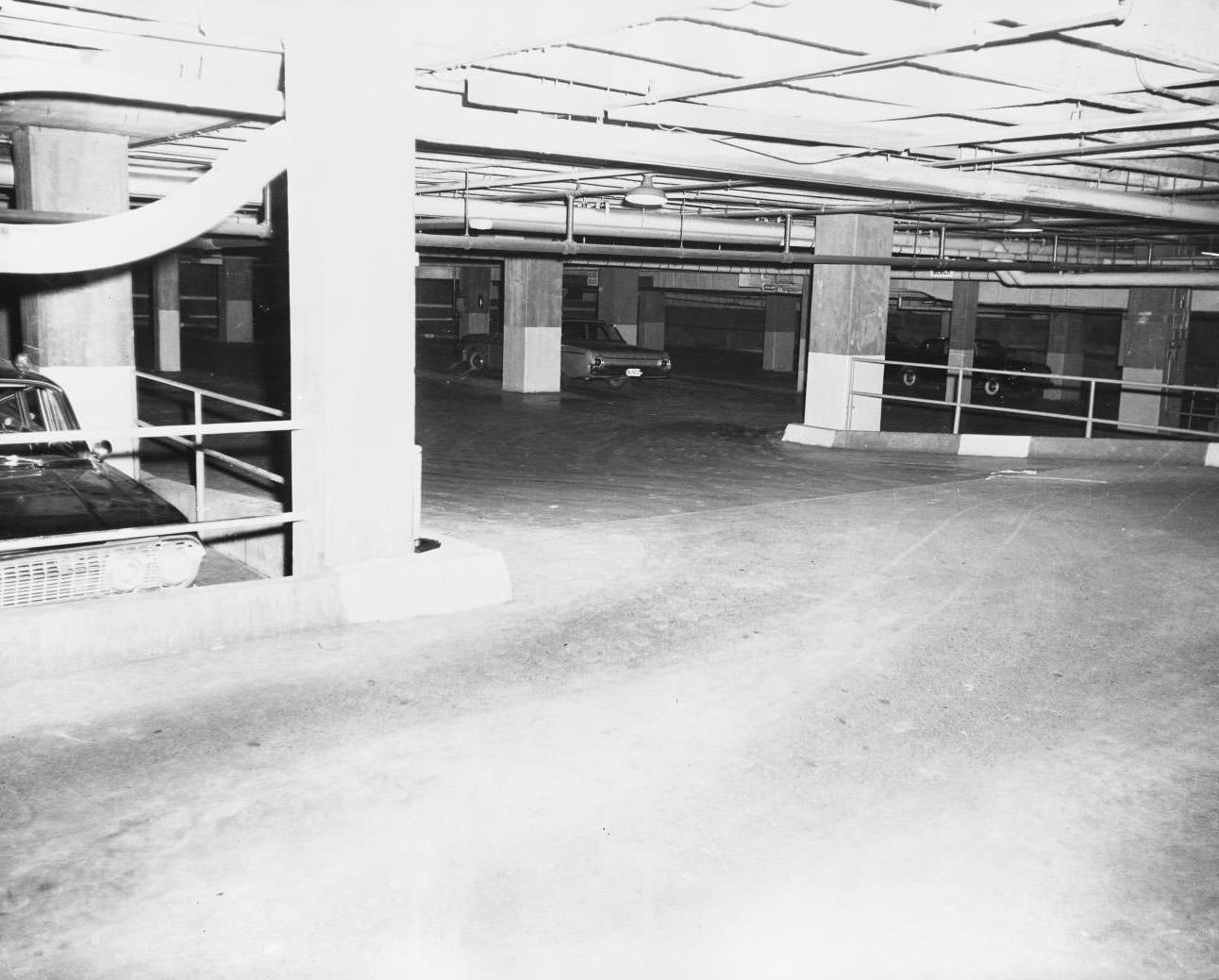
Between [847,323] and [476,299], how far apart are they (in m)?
18.6

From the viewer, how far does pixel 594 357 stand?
23250mm

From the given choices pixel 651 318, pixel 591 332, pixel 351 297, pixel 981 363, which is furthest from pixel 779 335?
pixel 351 297

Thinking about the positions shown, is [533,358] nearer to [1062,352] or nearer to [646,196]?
[646,196]

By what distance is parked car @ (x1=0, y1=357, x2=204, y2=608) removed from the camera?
18.5 ft

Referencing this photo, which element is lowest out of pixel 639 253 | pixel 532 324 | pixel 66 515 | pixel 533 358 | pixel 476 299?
pixel 66 515

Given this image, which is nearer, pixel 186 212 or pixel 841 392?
pixel 186 212

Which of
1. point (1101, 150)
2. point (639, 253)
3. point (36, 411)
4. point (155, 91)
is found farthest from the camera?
point (639, 253)

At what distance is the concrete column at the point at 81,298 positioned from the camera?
31.6ft

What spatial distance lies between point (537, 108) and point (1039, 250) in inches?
603

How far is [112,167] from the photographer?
9.80 meters

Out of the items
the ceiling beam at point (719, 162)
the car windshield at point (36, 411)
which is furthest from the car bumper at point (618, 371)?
the car windshield at point (36, 411)

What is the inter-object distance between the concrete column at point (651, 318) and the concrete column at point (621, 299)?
4.24m

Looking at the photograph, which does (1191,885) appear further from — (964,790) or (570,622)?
(570,622)

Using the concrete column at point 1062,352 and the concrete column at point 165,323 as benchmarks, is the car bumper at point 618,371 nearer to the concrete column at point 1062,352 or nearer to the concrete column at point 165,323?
the concrete column at point 165,323
